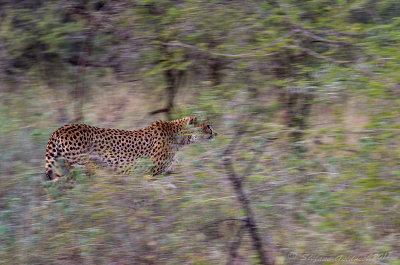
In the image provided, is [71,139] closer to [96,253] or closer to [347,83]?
[96,253]

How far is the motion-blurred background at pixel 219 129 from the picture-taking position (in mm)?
4195

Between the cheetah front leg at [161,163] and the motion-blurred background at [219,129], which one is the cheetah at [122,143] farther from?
the motion-blurred background at [219,129]

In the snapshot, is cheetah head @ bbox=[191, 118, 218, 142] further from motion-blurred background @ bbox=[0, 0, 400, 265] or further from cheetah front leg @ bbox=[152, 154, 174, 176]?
cheetah front leg @ bbox=[152, 154, 174, 176]

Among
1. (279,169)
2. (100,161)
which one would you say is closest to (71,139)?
(100,161)

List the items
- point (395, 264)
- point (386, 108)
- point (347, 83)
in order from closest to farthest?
1. point (395, 264)
2. point (386, 108)
3. point (347, 83)

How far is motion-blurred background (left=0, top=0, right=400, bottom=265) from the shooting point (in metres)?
4.20

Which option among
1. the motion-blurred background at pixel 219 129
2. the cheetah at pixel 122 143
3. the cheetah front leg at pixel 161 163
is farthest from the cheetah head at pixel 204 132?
the cheetah front leg at pixel 161 163

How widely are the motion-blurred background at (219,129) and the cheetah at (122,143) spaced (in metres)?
0.23

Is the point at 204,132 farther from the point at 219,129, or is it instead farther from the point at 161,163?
the point at 161,163

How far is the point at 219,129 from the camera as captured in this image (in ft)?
20.0

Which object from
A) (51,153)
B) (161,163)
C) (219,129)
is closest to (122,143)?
(161,163)

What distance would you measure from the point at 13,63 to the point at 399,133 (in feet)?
16.0

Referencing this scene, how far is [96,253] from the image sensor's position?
13.8 ft

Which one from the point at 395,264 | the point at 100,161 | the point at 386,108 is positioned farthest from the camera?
the point at 100,161
